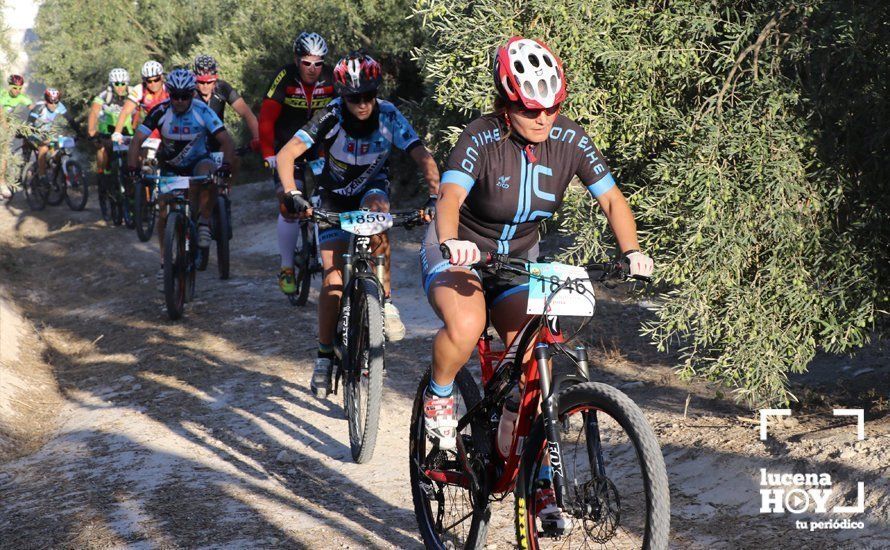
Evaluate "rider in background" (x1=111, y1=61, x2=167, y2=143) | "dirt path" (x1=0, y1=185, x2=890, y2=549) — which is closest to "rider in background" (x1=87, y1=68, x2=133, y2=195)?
"rider in background" (x1=111, y1=61, x2=167, y2=143)

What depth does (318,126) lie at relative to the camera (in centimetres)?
705

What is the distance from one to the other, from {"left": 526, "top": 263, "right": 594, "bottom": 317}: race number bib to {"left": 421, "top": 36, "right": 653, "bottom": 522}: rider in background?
467 millimetres

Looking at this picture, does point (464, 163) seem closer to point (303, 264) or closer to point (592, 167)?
point (592, 167)

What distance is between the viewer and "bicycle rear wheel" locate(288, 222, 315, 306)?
10.2 meters

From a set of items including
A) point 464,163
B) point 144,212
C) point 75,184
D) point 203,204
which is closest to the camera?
point 464,163

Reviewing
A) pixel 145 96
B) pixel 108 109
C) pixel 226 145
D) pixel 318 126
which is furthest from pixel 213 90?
pixel 108 109

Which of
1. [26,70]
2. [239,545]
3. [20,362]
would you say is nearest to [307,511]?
[239,545]

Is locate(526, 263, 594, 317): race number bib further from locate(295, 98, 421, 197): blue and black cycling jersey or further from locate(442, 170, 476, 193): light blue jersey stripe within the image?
locate(295, 98, 421, 197): blue and black cycling jersey

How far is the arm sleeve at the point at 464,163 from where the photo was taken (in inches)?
175

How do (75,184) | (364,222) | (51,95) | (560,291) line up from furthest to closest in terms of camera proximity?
(75,184) → (51,95) → (364,222) → (560,291)

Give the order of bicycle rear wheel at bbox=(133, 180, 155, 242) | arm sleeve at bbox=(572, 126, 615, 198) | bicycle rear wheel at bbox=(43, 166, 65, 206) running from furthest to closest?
bicycle rear wheel at bbox=(43, 166, 65, 206) → bicycle rear wheel at bbox=(133, 180, 155, 242) → arm sleeve at bbox=(572, 126, 615, 198)

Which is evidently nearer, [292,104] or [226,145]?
[292,104]

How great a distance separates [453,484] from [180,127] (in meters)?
7.88

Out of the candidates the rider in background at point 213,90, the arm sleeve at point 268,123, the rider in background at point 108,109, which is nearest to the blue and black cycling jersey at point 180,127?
the rider in background at point 213,90
